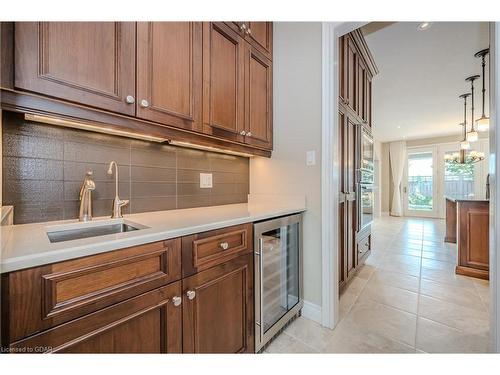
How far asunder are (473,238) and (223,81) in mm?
3140

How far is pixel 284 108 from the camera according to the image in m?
1.79

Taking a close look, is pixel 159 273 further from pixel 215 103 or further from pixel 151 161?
pixel 215 103

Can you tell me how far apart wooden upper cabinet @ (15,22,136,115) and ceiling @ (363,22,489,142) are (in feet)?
7.80

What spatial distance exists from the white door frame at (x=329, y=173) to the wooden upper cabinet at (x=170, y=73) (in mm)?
868

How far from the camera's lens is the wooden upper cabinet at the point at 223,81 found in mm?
1334

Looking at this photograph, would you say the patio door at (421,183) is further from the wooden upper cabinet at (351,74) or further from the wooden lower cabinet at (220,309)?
the wooden lower cabinet at (220,309)

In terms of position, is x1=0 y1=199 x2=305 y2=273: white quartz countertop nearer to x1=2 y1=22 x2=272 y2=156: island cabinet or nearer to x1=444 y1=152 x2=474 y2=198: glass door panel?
x1=2 y1=22 x2=272 y2=156: island cabinet

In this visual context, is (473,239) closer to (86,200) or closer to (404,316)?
(404,316)

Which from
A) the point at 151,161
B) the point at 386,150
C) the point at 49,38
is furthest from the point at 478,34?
the point at 386,150

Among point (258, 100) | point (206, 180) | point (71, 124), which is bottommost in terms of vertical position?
point (206, 180)

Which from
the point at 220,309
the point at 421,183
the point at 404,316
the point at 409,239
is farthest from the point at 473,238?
the point at 421,183

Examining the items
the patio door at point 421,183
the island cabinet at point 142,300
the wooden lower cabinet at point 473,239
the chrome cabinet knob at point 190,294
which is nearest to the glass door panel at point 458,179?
the patio door at point 421,183

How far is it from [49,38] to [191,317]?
3.95 feet

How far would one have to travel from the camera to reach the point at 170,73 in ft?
3.80
